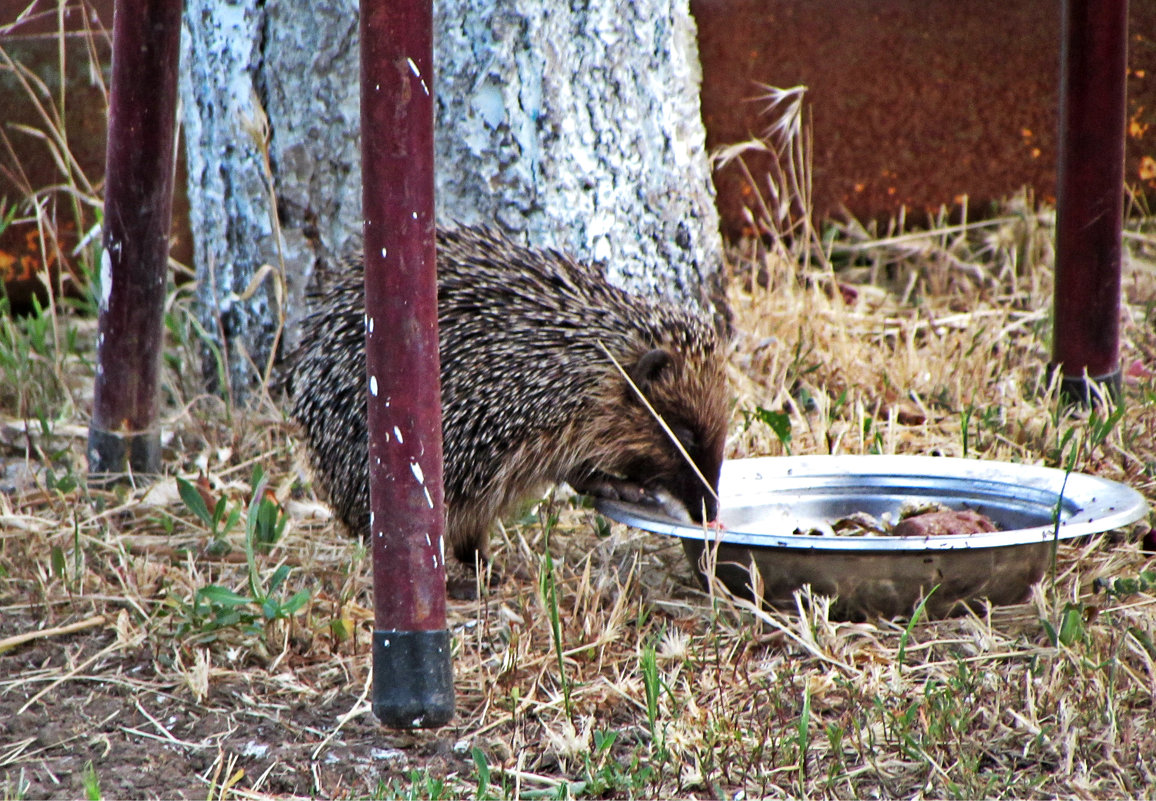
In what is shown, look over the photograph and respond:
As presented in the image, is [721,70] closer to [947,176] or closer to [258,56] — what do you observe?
[947,176]

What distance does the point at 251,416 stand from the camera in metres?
4.38

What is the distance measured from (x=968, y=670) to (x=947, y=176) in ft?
12.7

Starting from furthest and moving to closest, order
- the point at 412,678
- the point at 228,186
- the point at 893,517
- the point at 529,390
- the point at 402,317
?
the point at 228,186, the point at 529,390, the point at 893,517, the point at 412,678, the point at 402,317

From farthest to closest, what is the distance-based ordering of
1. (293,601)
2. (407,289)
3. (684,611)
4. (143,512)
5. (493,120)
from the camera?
(493,120) → (143,512) → (684,611) → (293,601) → (407,289)

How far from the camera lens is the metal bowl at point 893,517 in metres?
2.86

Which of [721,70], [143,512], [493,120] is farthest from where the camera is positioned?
[721,70]

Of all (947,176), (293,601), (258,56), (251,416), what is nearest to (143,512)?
(251,416)

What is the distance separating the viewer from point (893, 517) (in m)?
3.45

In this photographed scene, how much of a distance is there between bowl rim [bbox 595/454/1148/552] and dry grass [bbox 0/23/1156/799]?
0.17m

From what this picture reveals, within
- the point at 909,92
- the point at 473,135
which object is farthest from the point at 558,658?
the point at 909,92

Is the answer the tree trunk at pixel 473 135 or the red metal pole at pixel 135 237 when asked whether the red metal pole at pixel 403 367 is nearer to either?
the red metal pole at pixel 135 237

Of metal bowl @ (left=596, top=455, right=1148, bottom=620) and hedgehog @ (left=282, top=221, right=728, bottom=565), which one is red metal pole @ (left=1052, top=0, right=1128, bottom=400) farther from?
hedgehog @ (left=282, top=221, right=728, bottom=565)

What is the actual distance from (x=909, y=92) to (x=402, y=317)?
4.28 metres

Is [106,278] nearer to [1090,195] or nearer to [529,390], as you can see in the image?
[529,390]
